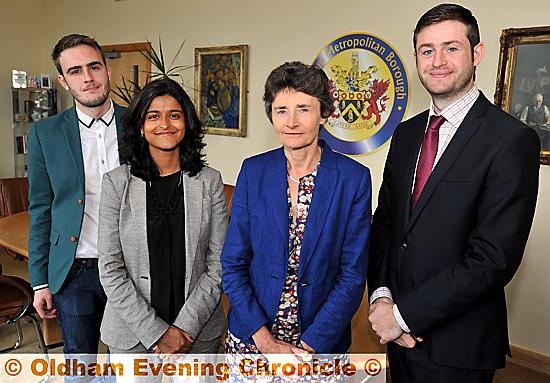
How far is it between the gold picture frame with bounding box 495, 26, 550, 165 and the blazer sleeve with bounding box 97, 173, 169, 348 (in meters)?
2.46

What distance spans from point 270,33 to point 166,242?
3112 millimetres

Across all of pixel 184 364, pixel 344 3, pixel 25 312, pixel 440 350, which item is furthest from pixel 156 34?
pixel 440 350

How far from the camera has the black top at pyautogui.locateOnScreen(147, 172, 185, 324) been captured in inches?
66.0

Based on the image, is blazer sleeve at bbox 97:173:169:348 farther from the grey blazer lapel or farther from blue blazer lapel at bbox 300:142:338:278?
blue blazer lapel at bbox 300:142:338:278

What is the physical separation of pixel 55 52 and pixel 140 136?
1.77 ft

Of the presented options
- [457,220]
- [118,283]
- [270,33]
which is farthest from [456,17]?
[270,33]

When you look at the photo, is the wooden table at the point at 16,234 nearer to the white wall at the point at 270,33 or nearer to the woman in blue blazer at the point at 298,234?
the woman in blue blazer at the point at 298,234

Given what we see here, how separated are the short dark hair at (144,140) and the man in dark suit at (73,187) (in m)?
0.25

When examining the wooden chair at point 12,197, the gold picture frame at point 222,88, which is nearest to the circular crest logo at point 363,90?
the gold picture frame at point 222,88

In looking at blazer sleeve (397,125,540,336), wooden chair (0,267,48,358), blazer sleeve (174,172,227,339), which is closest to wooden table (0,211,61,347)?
wooden chair (0,267,48,358)

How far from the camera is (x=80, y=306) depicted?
6.32 ft

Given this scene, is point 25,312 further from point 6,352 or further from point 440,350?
point 440,350

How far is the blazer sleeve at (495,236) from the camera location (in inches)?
54.0

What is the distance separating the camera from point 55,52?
189 cm
